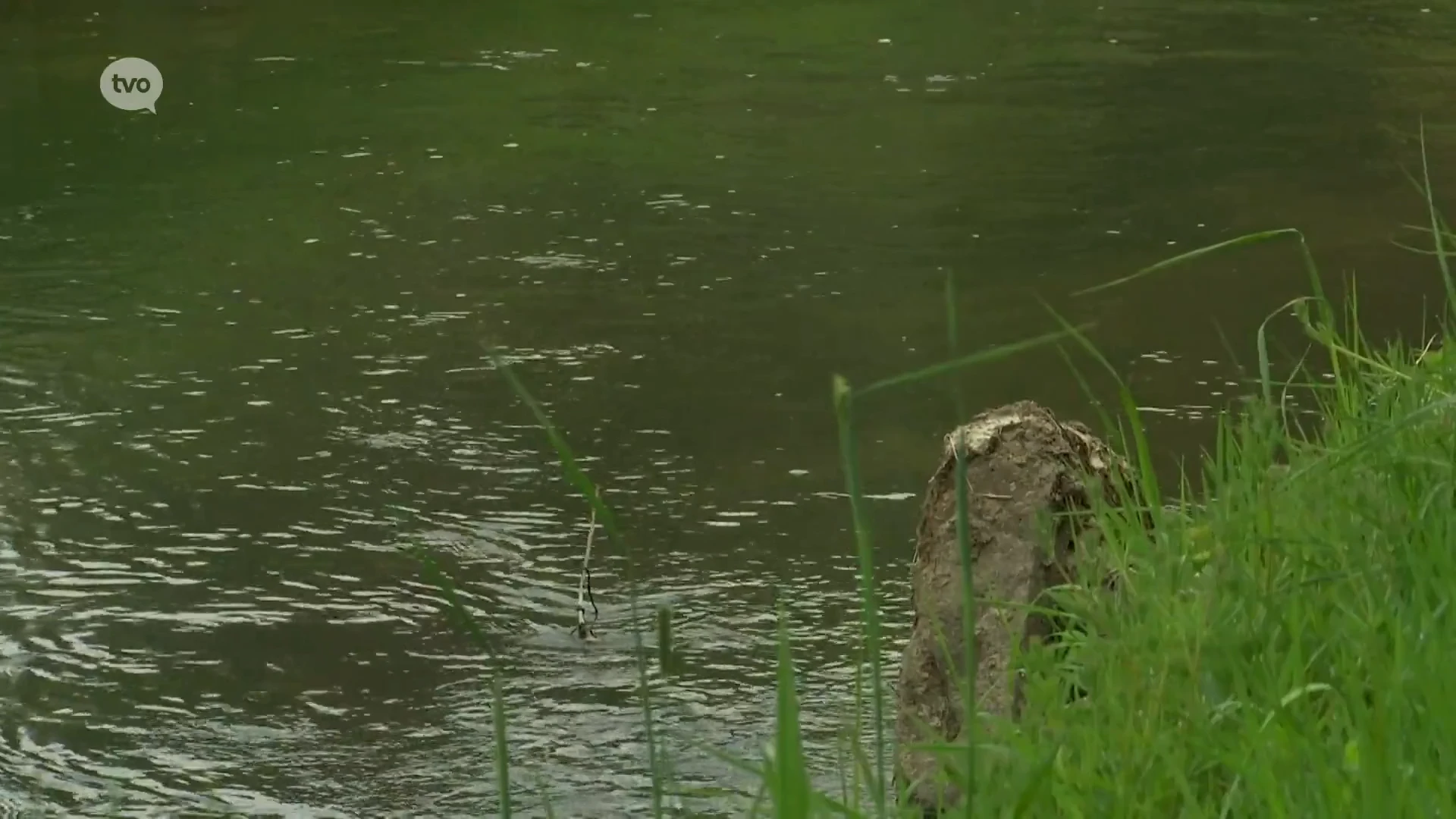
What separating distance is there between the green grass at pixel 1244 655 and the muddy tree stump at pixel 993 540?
183mm

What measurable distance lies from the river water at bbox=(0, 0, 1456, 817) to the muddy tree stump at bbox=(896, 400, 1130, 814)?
0.43 m

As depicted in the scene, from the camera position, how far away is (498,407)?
5.05m

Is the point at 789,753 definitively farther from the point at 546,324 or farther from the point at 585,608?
the point at 546,324

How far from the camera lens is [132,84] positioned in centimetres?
902

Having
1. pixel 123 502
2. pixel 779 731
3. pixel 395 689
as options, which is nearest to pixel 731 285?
pixel 123 502

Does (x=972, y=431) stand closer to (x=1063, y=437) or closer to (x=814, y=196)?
(x=1063, y=437)

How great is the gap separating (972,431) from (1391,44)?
7.01 m

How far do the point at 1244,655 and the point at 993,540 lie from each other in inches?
30.5

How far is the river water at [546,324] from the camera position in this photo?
3.70m

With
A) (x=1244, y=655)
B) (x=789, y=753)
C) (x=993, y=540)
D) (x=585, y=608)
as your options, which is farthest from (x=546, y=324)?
(x=789, y=753)

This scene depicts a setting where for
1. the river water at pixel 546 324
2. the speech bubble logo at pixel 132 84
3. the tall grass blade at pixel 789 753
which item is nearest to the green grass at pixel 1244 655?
the tall grass blade at pixel 789 753

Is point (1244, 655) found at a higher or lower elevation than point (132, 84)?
lower

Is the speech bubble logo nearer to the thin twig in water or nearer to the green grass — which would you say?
the thin twig in water

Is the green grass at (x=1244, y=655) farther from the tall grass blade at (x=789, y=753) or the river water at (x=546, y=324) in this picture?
the river water at (x=546, y=324)
